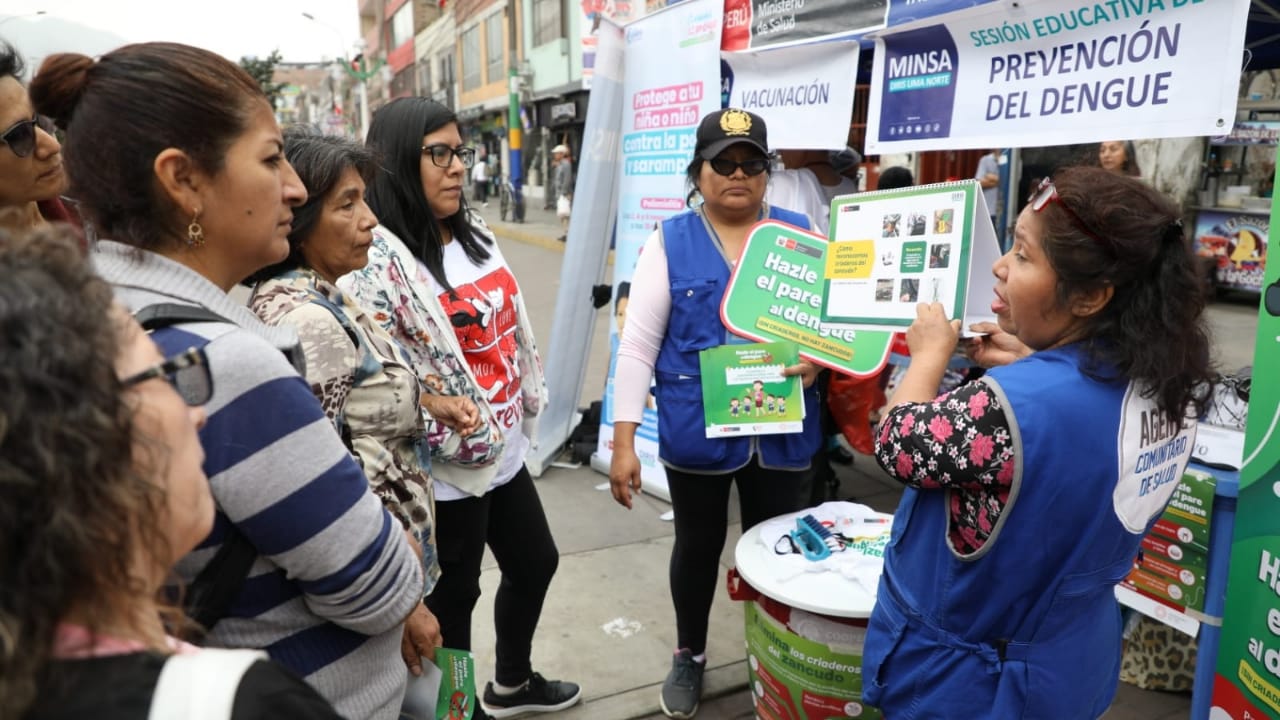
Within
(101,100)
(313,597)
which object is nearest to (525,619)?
(313,597)

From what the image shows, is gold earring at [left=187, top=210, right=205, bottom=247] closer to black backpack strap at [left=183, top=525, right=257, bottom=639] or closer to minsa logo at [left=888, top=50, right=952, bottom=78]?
black backpack strap at [left=183, top=525, right=257, bottom=639]

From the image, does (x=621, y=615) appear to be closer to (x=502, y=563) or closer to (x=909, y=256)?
(x=502, y=563)

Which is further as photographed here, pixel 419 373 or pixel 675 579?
pixel 675 579

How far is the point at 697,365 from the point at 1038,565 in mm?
1195

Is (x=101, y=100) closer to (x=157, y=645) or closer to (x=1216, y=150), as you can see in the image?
(x=157, y=645)

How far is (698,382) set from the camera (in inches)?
95.9

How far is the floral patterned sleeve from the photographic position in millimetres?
1366

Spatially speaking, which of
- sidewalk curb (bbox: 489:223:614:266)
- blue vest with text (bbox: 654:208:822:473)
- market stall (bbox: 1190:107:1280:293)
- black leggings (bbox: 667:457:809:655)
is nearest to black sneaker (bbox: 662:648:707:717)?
black leggings (bbox: 667:457:809:655)

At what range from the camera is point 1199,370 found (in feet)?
4.57

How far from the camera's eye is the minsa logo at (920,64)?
10.5ft

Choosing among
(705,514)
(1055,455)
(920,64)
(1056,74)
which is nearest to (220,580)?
(1055,455)

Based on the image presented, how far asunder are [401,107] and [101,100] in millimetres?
1279

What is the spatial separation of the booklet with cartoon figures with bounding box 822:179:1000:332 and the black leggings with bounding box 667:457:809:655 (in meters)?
0.62

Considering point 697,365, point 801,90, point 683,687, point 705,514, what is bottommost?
point 683,687
